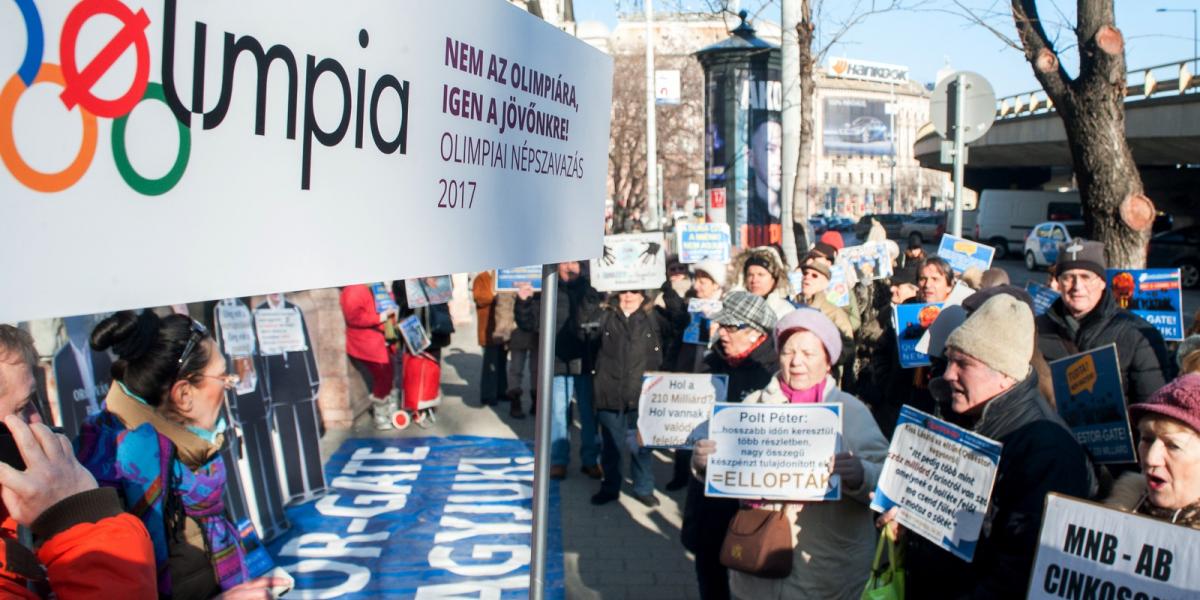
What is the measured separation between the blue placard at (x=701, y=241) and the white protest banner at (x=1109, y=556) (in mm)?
7563

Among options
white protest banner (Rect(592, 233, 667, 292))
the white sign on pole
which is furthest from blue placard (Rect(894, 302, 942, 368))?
the white sign on pole

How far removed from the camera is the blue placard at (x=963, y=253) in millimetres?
8523

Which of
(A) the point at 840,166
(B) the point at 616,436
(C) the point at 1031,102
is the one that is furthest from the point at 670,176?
(A) the point at 840,166

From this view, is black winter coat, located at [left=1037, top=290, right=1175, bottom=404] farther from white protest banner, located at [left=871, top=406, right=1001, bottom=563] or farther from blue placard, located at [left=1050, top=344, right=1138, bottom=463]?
white protest banner, located at [left=871, top=406, right=1001, bottom=563]

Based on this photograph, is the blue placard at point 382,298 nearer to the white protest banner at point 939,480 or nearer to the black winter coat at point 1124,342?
the black winter coat at point 1124,342

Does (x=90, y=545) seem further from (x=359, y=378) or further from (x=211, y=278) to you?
(x=359, y=378)

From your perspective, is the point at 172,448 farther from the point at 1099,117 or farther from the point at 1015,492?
the point at 1099,117

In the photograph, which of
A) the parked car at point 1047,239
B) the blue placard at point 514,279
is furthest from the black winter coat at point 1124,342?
the parked car at point 1047,239

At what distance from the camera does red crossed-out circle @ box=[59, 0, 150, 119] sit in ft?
3.59

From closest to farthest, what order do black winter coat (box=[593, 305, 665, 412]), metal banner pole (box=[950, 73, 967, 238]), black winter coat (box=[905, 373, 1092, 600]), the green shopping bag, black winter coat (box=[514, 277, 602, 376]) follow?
black winter coat (box=[905, 373, 1092, 600])
the green shopping bag
black winter coat (box=[593, 305, 665, 412])
metal banner pole (box=[950, 73, 967, 238])
black winter coat (box=[514, 277, 602, 376])

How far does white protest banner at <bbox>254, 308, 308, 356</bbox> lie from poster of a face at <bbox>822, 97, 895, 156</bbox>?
119m

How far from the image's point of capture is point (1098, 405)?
398 cm

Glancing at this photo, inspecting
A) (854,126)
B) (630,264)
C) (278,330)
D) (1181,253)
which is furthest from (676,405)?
(854,126)

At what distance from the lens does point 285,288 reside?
1.43 m
